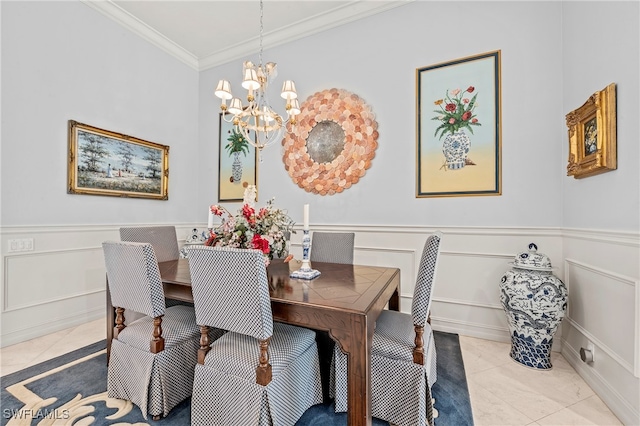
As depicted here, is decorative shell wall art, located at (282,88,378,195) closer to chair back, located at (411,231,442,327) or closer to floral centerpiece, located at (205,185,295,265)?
floral centerpiece, located at (205,185,295,265)

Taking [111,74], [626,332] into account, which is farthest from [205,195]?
[626,332]

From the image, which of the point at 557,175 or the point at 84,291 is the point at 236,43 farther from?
the point at 557,175

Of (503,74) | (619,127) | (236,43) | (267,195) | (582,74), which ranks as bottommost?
(267,195)

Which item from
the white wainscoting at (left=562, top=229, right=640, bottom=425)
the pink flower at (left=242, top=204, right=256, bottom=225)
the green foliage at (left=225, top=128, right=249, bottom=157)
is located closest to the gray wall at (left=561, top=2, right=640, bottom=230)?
the white wainscoting at (left=562, top=229, right=640, bottom=425)

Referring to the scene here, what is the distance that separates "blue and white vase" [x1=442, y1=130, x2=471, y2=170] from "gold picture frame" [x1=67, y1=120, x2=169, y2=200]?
11.2 ft

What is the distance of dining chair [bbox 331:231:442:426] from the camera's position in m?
1.41

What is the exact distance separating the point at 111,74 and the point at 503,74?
4.04 m

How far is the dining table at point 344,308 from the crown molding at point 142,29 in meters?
3.14

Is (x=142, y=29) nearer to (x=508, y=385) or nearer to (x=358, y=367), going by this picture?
(x=358, y=367)

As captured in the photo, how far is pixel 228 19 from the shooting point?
3.33m

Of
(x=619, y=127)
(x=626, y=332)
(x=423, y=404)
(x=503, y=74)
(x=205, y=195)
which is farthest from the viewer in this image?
(x=205, y=195)

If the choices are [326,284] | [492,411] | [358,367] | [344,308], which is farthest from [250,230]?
[492,411]

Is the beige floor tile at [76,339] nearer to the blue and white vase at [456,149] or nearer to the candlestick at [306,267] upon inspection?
the candlestick at [306,267]

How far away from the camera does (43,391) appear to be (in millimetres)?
1787
